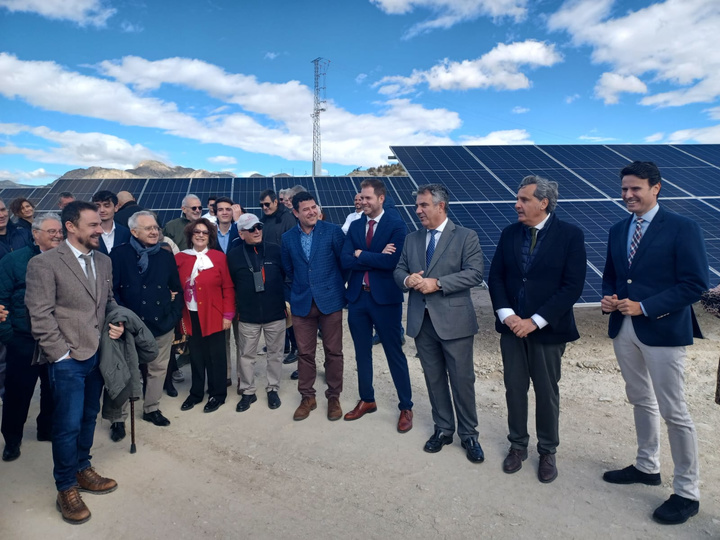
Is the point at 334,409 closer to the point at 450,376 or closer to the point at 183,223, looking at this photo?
the point at 450,376

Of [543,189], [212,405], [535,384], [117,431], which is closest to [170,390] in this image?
[212,405]

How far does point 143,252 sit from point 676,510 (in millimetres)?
4653

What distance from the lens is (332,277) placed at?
4.63 metres

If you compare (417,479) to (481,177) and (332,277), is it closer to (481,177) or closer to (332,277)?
(332,277)

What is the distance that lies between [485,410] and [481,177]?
26.5 feet

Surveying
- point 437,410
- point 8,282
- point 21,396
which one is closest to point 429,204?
point 437,410

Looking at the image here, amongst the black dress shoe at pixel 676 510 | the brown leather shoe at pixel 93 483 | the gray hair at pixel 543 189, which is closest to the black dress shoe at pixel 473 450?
the black dress shoe at pixel 676 510

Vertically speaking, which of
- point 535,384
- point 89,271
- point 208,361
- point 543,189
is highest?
point 543,189

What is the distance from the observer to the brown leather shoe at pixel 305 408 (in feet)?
15.0

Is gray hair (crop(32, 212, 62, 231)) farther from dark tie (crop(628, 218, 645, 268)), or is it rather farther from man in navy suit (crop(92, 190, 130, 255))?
dark tie (crop(628, 218, 645, 268))

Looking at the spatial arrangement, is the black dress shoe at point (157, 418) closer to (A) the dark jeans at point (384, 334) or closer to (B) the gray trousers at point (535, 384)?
(A) the dark jeans at point (384, 334)

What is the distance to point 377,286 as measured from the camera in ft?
14.2

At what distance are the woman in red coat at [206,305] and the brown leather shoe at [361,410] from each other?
4.73 ft

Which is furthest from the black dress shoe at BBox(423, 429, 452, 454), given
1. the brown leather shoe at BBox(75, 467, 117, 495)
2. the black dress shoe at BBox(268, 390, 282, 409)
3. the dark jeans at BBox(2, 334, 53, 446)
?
the dark jeans at BBox(2, 334, 53, 446)
